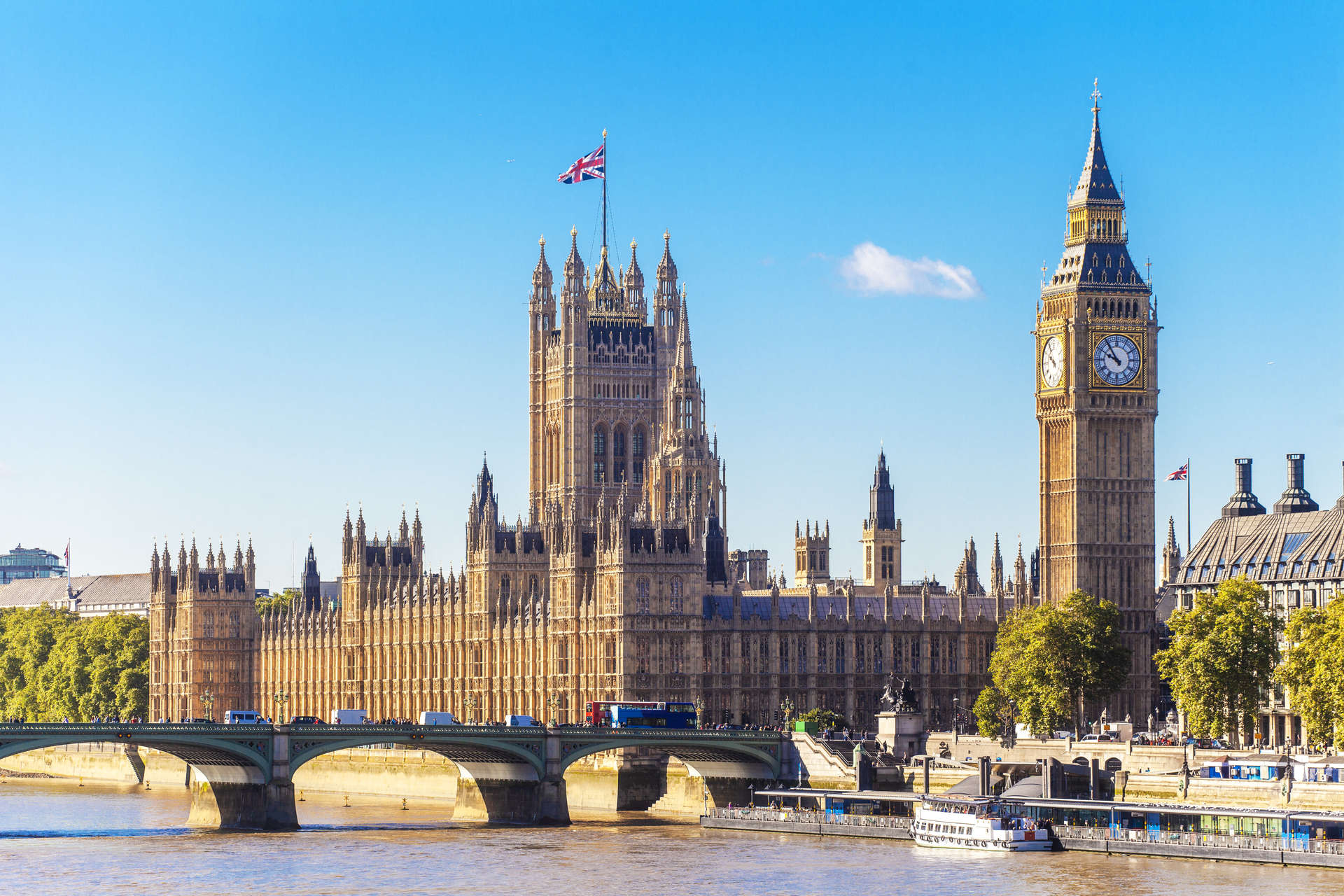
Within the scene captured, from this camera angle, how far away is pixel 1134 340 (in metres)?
170

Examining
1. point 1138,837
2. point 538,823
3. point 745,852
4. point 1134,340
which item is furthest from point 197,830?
point 1134,340

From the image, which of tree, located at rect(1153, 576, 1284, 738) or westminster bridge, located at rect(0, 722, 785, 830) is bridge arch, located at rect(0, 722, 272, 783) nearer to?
westminster bridge, located at rect(0, 722, 785, 830)

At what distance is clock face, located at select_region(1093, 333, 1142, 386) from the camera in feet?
556

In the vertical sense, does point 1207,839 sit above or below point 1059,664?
below

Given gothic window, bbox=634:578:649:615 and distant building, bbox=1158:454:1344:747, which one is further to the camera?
gothic window, bbox=634:578:649:615

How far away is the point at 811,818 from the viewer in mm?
135750

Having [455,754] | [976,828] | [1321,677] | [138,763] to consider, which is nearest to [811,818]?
[976,828]

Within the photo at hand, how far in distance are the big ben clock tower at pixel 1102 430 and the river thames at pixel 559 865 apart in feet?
120

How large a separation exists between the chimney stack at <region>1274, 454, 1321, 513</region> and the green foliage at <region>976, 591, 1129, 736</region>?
17394 millimetres

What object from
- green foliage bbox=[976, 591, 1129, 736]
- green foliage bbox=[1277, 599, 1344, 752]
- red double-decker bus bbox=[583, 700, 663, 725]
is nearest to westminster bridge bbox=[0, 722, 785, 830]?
red double-decker bus bbox=[583, 700, 663, 725]

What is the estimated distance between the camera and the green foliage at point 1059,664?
155375 mm

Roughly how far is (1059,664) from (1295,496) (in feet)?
85.0

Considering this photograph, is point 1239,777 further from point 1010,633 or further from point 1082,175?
point 1082,175

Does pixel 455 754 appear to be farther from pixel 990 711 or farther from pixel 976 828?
pixel 976 828
